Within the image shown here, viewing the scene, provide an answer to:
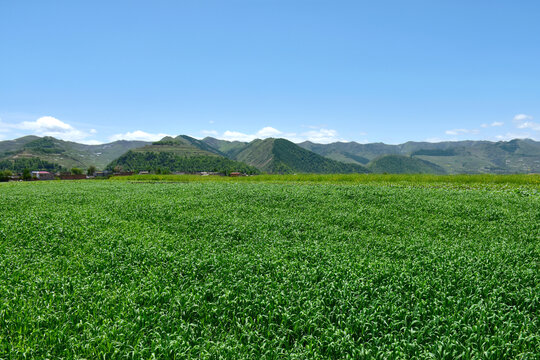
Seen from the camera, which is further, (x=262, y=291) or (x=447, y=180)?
(x=447, y=180)

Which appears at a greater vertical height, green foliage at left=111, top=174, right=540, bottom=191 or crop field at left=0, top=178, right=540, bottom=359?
green foliage at left=111, top=174, right=540, bottom=191

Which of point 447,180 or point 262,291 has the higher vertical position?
point 447,180

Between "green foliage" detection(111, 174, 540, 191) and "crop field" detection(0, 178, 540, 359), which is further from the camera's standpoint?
"green foliage" detection(111, 174, 540, 191)

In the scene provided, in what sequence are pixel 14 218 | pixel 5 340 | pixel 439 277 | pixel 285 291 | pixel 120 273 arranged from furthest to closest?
pixel 14 218
pixel 120 273
pixel 439 277
pixel 285 291
pixel 5 340

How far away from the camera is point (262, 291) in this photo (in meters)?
10.7

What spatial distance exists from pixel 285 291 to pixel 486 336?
616 cm

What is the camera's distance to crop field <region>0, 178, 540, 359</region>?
7844mm

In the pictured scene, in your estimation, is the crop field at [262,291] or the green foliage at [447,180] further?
the green foliage at [447,180]

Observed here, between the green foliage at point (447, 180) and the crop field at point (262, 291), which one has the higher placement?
the green foliage at point (447, 180)

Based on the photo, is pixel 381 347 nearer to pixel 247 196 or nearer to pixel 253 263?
Result: pixel 253 263

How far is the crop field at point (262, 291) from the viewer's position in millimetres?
7844

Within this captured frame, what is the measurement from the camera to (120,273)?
12.7m

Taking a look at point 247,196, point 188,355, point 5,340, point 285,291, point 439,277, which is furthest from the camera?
point 247,196

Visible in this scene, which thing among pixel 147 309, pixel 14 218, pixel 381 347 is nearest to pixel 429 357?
pixel 381 347
